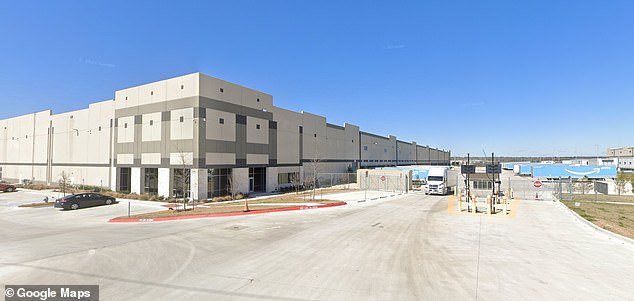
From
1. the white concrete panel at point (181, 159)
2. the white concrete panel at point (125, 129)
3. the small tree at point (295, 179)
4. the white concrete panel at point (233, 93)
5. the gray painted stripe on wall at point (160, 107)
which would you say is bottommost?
the small tree at point (295, 179)

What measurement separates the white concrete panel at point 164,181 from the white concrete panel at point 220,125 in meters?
7.04

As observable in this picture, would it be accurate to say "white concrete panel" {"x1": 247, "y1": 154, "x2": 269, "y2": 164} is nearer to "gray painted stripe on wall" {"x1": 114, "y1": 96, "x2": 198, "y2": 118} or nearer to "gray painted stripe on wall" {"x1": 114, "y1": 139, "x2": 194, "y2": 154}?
"gray painted stripe on wall" {"x1": 114, "y1": 139, "x2": 194, "y2": 154}

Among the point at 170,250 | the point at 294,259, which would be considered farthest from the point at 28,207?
the point at 294,259

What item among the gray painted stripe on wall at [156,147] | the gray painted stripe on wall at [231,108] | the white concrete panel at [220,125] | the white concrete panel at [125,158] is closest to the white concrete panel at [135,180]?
the white concrete panel at [125,158]

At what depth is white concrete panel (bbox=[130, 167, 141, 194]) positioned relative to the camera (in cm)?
3741

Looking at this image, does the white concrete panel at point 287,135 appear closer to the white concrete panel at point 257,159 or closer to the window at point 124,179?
the white concrete panel at point 257,159

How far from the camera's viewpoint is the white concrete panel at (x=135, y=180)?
37406mm

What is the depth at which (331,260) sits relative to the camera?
1046 centimetres

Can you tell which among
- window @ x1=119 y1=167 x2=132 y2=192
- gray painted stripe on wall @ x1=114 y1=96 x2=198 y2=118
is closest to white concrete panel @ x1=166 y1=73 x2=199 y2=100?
gray painted stripe on wall @ x1=114 y1=96 x2=198 y2=118

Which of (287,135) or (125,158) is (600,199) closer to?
(287,135)

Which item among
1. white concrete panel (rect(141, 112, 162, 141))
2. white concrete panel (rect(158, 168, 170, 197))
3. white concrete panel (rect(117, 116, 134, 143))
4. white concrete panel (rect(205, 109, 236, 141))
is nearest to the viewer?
white concrete panel (rect(205, 109, 236, 141))

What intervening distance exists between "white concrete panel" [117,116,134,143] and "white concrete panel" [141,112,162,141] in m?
2.57

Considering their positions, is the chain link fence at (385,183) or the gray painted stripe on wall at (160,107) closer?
the gray painted stripe on wall at (160,107)

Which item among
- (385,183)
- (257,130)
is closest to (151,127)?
(257,130)
